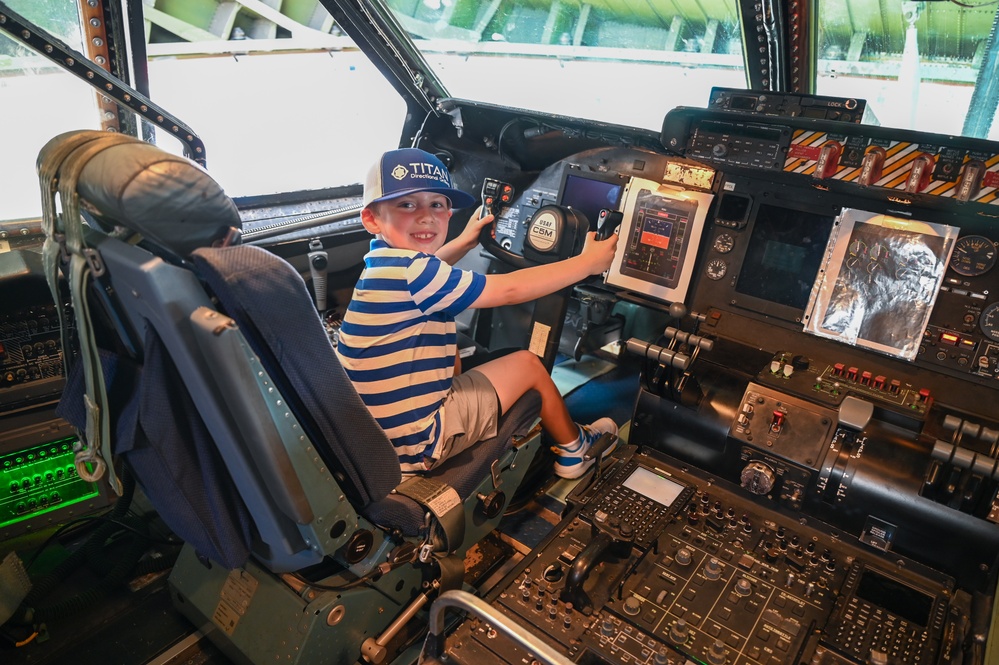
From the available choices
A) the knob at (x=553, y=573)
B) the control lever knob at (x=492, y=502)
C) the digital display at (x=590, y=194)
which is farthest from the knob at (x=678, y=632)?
the digital display at (x=590, y=194)

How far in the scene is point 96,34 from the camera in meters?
2.34

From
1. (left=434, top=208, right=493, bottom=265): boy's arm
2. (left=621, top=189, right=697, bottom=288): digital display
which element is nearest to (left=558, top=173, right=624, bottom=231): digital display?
(left=621, top=189, right=697, bottom=288): digital display

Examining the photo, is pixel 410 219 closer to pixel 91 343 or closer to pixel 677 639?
pixel 91 343

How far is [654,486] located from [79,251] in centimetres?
168

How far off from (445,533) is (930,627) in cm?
121

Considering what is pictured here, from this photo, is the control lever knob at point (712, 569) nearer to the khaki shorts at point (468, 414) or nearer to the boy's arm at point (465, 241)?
the khaki shorts at point (468, 414)

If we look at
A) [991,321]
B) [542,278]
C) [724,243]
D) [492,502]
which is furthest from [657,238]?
[492,502]

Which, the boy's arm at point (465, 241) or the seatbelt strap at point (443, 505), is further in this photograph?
the boy's arm at point (465, 241)

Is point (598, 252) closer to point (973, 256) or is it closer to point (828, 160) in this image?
point (828, 160)

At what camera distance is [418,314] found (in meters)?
1.80

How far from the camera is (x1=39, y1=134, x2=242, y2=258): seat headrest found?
3.42 ft

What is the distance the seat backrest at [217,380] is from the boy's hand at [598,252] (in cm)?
93

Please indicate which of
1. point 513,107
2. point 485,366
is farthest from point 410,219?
point 513,107

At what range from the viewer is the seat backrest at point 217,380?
3.55 ft
